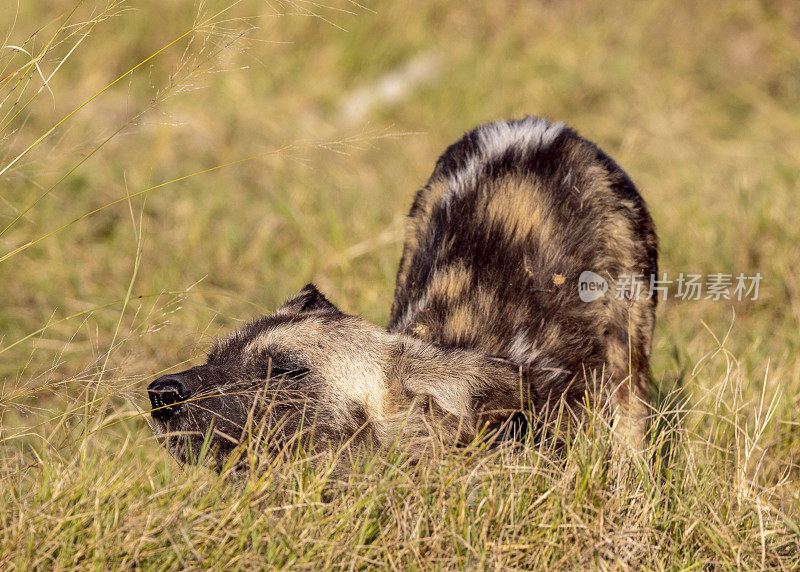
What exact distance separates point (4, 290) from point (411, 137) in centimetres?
345

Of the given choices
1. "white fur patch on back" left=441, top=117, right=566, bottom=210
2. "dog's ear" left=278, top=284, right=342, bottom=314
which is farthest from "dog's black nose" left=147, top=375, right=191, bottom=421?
"white fur patch on back" left=441, top=117, right=566, bottom=210

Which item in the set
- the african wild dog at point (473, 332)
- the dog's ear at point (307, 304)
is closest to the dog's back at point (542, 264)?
the african wild dog at point (473, 332)

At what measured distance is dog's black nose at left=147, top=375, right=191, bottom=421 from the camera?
9.15 ft

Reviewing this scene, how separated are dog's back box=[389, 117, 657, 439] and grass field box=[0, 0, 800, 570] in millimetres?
407

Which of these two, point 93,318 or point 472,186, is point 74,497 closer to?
point 472,186

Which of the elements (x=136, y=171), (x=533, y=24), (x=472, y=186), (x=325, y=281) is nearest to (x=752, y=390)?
(x=472, y=186)

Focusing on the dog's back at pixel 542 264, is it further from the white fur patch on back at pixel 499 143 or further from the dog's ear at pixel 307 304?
the dog's ear at pixel 307 304

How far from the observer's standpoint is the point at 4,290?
500 centimetres

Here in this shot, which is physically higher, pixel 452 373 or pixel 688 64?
pixel 688 64

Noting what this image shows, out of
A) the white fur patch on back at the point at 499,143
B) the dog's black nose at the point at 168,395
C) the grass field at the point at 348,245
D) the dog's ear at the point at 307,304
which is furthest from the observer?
the white fur patch on back at the point at 499,143

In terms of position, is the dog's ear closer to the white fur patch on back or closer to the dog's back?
the dog's back

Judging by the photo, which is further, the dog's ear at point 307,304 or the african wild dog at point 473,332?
the dog's ear at point 307,304

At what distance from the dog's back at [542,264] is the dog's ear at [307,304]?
356 millimetres

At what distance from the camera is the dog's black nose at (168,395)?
279 cm
